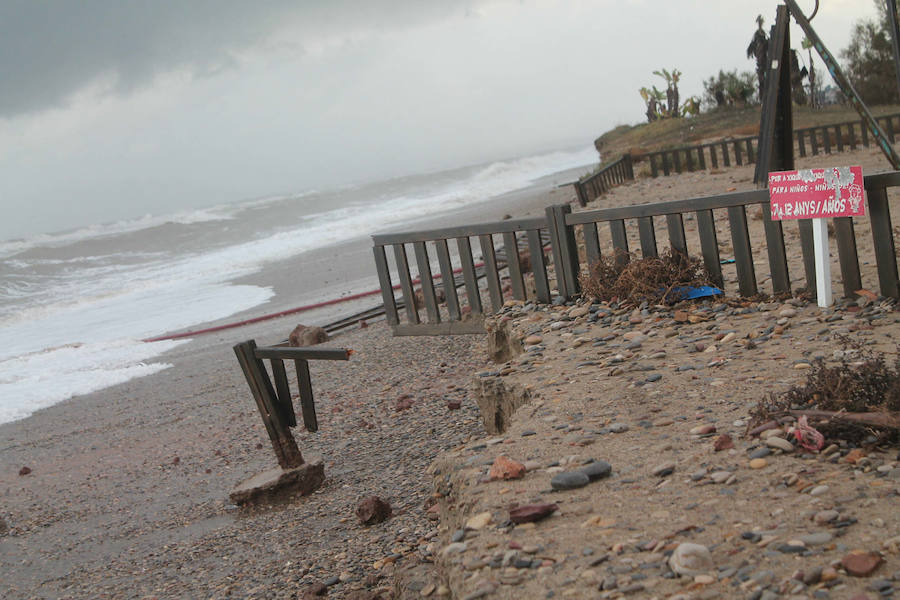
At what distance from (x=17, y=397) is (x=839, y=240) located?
1198 cm

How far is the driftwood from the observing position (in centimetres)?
375

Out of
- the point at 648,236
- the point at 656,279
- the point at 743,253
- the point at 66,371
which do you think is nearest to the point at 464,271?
the point at 648,236

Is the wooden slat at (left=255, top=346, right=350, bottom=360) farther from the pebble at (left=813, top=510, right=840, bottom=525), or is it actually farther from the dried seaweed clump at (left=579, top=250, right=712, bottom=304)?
→ the pebble at (left=813, top=510, right=840, bottom=525)

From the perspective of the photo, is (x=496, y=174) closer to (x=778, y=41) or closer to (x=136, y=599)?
(x=778, y=41)

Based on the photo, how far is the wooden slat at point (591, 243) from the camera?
8.49m

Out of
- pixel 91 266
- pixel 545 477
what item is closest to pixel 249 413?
pixel 545 477

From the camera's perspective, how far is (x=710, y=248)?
7.74 metres

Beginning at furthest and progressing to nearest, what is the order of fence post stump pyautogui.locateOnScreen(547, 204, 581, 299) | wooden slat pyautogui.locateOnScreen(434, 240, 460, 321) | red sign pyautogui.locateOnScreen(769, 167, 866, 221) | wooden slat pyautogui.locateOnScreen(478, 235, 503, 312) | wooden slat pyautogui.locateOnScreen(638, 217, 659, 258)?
wooden slat pyautogui.locateOnScreen(434, 240, 460, 321)
wooden slat pyautogui.locateOnScreen(478, 235, 503, 312)
fence post stump pyautogui.locateOnScreen(547, 204, 581, 299)
wooden slat pyautogui.locateOnScreen(638, 217, 659, 258)
red sign pyautogui.locateOnScreen(769, 167, 866, 221)


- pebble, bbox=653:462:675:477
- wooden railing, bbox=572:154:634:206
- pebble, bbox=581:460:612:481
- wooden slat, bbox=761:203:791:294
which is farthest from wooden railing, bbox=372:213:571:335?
wooden railing, bbox=572:154:634:206

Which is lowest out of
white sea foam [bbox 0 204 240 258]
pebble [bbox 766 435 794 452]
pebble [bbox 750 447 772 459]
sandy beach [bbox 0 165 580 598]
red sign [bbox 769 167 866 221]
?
sandy beach [bbox 0 165 580 598]

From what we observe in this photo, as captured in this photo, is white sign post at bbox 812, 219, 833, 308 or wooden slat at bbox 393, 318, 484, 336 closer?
white sign post at bbox 812, 219, 833, 308

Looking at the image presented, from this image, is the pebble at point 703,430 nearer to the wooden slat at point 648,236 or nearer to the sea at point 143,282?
the wooden slat at point 648,236

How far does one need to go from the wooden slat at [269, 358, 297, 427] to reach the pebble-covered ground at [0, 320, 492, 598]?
0.59 metres

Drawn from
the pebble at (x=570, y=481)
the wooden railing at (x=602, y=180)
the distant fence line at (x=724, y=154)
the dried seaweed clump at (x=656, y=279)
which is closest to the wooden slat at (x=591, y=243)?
the dried seaweed clump at (x=656, y=279)
